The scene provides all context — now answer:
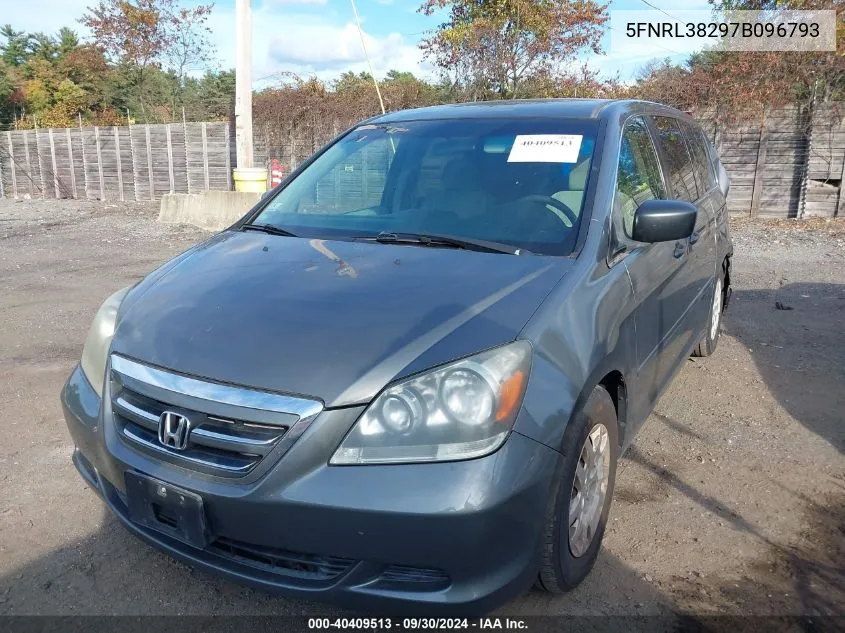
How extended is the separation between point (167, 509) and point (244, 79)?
11.9 m

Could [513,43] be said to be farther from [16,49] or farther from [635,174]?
[16,49]

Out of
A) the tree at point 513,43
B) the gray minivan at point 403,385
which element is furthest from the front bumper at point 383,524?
the tree at point 513,43

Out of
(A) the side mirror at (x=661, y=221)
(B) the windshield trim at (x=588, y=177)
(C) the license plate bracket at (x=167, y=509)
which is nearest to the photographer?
(C) the license plate bracket at (x=167, y=509)

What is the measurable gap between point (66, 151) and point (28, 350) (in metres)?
20.4

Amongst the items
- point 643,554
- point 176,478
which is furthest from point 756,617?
point 176,478

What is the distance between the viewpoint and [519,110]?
3449 mm

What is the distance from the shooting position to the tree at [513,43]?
1677cm

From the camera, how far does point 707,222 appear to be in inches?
170

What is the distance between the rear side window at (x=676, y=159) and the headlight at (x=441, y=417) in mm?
2325

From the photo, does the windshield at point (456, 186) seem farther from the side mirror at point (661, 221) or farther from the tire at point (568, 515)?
the tire at point (568, 515)

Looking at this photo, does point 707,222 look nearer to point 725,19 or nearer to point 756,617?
point 756,617

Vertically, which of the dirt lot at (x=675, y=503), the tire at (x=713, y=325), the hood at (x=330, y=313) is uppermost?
the hood at (x=330, y=313)

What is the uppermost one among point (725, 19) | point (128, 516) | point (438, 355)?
point (725, 19)

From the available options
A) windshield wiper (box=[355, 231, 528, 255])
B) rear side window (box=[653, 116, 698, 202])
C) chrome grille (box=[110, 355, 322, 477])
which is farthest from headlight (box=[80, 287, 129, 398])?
rear side window (box=[653, 116, 698, 202])
